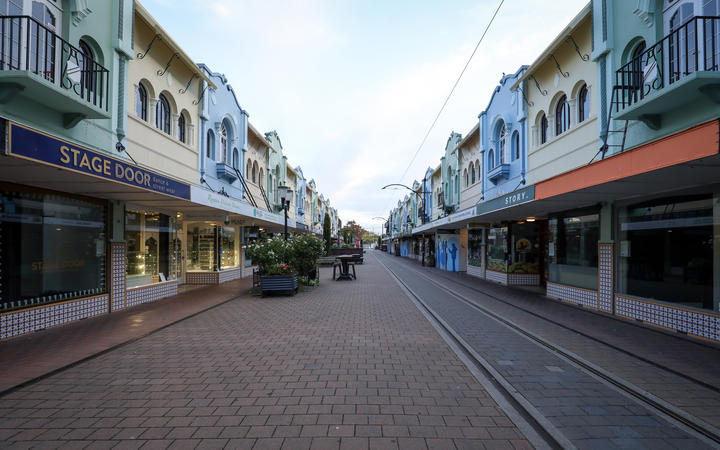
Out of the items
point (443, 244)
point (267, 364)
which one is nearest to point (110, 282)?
point (267, 364)

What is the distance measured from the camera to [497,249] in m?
17.0

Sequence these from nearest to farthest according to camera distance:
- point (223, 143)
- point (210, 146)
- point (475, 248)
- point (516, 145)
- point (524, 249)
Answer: point (524, 249) < point (516, 145) < point (210, 146) < point (223, 143) < point (475, 248)

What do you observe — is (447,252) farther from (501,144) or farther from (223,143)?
(223,143)

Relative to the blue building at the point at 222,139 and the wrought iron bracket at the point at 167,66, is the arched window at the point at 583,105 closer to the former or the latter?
the wrought iron bracket at the point at 167,66

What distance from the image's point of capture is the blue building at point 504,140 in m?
14.3

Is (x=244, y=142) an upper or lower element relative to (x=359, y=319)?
upper

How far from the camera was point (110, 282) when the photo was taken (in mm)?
8953

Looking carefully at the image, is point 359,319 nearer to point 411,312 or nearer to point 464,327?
point 411,312

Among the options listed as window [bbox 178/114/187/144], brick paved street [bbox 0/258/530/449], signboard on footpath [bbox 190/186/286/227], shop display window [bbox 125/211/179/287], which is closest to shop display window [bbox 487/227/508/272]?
brick paved street [bbox 0/258/530/449]

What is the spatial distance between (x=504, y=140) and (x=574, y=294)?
831 centimetres

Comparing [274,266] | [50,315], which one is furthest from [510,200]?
[50,315]

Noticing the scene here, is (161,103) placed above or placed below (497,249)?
above

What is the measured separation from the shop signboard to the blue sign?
891 centimetres

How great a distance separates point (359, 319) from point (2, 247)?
273 inches
